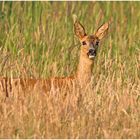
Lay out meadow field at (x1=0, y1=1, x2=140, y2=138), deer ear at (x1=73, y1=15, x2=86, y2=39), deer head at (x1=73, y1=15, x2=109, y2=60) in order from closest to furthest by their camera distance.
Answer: meadow field at (x1=0, y1=1, x2=140, y2=138) < deer head at (x1=73, y1=15, x2=109, y2=60) < deer ear at (x1=73, y1=15, x2=86, y2=39)

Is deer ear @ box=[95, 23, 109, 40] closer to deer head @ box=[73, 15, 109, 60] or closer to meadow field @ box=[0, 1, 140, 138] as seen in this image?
deer head @ box=[73, 15, 109, 60]

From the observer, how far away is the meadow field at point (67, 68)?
7.29 metres

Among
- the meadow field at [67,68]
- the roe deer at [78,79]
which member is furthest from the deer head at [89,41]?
the meadow field at [67,68]

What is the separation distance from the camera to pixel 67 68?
32.8 ft

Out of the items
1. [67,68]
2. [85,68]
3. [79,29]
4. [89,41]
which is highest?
[79,29]

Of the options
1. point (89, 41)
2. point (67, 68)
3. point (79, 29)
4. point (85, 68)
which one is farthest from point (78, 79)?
point (67, 68)

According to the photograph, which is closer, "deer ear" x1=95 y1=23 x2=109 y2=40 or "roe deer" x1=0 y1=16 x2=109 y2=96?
"roe deer" x1=0 y1=16 x2=109 y2=96

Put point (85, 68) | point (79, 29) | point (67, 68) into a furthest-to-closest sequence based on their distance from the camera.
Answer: point (67, 68) → point (79, 29) → point (85, 68)

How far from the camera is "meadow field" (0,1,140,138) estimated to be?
287 inches

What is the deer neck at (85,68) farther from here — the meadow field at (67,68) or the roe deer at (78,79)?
the meadow field at (67,68)

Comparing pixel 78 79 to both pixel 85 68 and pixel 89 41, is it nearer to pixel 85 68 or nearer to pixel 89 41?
pixel 85 68

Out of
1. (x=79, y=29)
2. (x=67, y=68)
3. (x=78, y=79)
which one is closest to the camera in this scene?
(x=78, y=79)

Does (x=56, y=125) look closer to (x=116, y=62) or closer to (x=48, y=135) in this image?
(x=48, y=135)

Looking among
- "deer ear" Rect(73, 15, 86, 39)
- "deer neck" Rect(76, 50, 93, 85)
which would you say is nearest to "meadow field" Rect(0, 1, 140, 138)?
"deer neck" Rect(76, 50, 93, 85)
